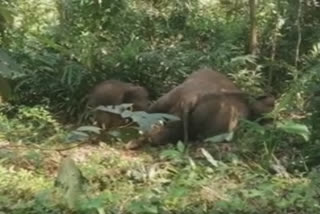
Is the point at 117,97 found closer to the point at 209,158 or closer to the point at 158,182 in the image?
the point at 209,158

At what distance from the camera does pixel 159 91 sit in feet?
20.1

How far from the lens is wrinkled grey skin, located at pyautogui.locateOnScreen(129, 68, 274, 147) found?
5.10 meters

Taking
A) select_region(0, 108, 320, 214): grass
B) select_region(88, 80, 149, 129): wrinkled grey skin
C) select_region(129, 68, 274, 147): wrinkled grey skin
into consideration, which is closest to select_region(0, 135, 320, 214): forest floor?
select_region(0, 108, 320, 214): grass

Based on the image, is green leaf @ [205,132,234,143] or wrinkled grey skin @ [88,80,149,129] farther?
wrinkled grey skin @ [88,80,149,129]

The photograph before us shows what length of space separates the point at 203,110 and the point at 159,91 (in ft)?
3.36

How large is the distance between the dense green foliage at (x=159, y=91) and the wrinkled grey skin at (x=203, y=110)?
8.2 inches

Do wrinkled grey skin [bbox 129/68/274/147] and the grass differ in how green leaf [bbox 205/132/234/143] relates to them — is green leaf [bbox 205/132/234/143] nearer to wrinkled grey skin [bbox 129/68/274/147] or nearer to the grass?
the grass

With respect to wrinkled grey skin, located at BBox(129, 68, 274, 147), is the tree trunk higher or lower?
higher

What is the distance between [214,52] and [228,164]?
2265 millimetres

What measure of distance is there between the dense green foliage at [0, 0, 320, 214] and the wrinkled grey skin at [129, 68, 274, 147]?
209 mm

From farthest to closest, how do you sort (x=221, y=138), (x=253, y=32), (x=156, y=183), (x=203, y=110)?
1. (x=253, y=32)
2. (x=203, y=110)
3. (x=221, y=138)
4. (x=156, y=183)

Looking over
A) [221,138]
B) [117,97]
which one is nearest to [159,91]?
[117,97]

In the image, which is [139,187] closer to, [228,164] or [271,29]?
[228,164]

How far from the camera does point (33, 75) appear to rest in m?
6.11
